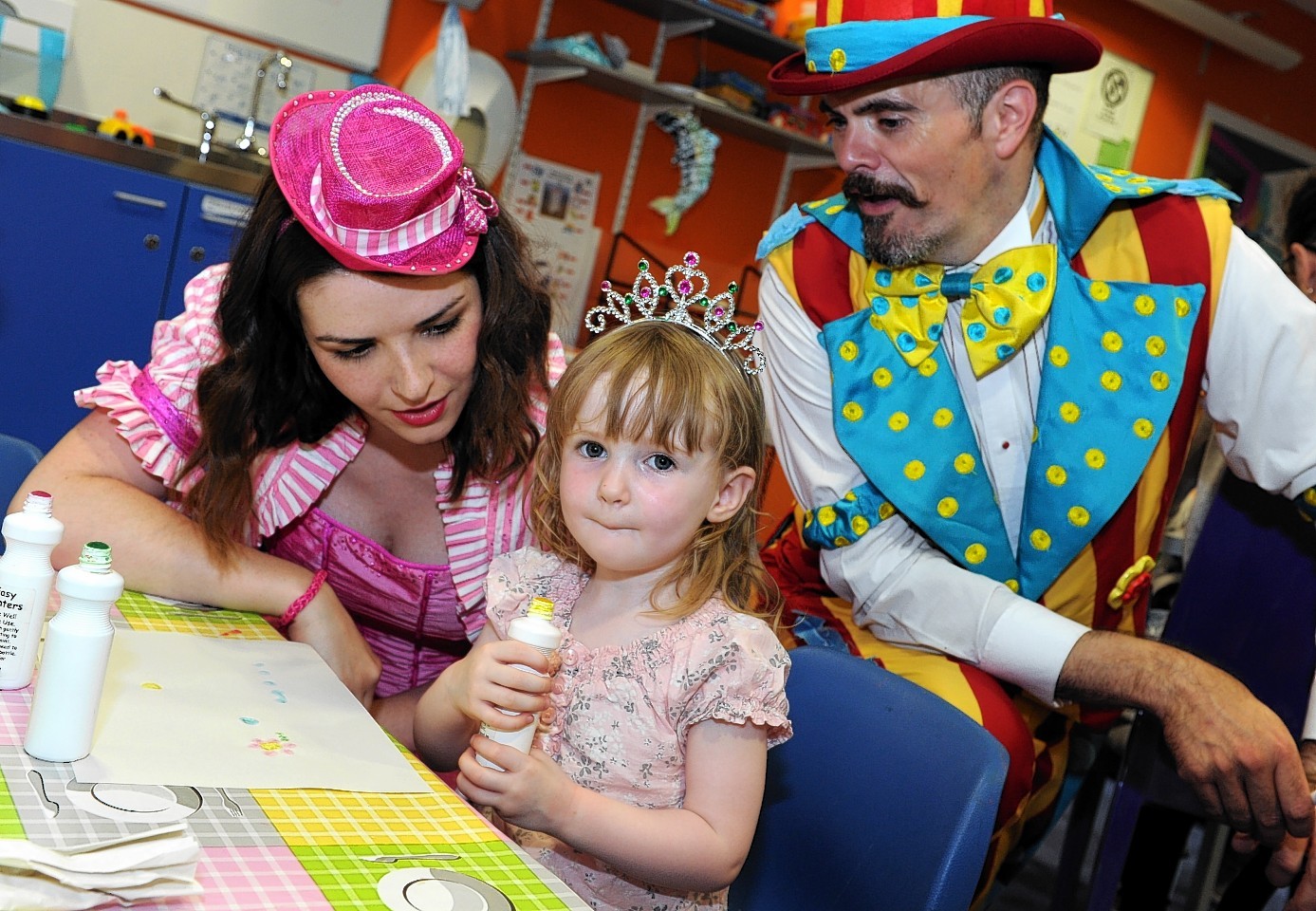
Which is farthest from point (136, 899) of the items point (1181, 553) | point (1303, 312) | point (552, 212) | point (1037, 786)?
point (552, 212)

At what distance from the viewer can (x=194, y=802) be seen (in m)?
0.89

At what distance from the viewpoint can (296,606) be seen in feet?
4.67

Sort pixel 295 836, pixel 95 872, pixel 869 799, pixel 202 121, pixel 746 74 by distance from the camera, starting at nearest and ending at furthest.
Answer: pixel 95 872 < pixel 295 836 < pixel 869 799 < pixel 202 121 < pixel 746 74

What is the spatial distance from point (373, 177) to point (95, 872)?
856 millimetres

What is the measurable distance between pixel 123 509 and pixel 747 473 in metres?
0.72

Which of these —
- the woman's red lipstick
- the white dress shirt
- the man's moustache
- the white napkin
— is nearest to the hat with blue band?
the man's moustache

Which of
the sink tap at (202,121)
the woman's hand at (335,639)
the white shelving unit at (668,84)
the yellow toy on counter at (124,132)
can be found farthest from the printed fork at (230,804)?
the white shelving unit at (668,84)

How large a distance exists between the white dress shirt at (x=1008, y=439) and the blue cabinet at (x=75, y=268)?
6.70ft

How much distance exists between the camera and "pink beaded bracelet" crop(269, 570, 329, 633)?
56.0 inches

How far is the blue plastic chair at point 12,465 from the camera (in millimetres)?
1578

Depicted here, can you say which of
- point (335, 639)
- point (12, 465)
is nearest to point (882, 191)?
point (335, 639)

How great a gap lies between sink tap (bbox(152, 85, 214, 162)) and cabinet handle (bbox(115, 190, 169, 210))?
456 millimetres

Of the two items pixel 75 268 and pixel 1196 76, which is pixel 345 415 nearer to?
pixel 75 268

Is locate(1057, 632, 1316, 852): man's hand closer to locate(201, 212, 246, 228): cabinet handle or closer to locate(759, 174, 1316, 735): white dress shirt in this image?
locate(759, 174, 1316, 735): white dress shirt
